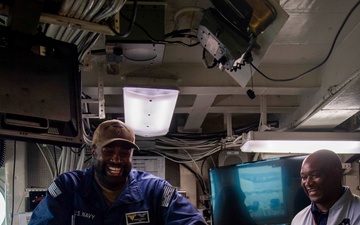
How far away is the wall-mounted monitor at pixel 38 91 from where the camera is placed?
168 centimetres

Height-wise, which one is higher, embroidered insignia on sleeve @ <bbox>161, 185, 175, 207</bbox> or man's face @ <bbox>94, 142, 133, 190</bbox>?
man's face @ <bbox>94, 142, 133, 190</bbox>

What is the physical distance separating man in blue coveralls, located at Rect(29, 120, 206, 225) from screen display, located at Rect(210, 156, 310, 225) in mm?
1817

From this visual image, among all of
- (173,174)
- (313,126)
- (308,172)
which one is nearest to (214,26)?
(308,172)

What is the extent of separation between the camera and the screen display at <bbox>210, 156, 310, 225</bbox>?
3816 millimetres

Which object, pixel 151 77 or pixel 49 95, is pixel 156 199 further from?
pixel 151 77

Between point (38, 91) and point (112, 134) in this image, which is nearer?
point (38, 91)

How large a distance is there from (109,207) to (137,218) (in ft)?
0.55

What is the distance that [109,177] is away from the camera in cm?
228

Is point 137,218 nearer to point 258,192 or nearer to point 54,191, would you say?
point 54,191

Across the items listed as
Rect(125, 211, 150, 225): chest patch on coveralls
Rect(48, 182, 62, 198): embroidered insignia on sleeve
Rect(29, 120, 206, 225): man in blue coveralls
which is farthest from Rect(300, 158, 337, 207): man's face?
Rect(48, 182, 62, 198): embroidered insignia on sleeve

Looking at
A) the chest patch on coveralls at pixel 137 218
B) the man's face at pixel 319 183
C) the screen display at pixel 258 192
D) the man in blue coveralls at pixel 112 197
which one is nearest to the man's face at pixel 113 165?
the man in blue coveralls at pixel 112 197

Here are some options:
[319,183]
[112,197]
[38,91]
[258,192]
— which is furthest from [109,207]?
[258,192]

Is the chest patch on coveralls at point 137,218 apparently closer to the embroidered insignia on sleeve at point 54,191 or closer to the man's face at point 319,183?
the embroidered insignia on sleeve at point 54,191

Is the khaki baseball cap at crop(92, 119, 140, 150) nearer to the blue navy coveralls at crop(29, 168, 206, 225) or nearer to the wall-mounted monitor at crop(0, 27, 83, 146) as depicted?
the blue navy coveralls at crop(29, 168, 206, 225)
